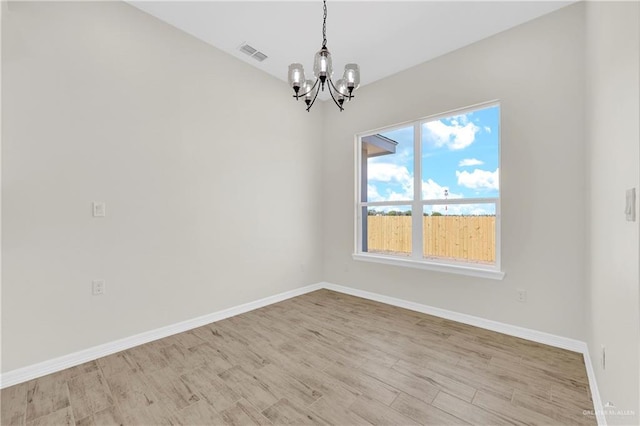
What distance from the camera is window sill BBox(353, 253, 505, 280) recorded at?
112 inches

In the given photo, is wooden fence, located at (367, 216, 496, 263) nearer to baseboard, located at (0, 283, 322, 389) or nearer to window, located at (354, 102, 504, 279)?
window, located at (354, 102, 504, 279)

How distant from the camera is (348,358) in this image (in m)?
2.29

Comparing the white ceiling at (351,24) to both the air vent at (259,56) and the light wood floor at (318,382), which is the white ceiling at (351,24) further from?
the light wood floor at (318,382)

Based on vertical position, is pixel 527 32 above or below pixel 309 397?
above

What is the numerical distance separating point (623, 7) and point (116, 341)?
13.2 ft

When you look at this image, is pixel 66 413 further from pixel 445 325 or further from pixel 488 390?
pixel 445 325

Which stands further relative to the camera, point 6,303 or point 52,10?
point 52,10

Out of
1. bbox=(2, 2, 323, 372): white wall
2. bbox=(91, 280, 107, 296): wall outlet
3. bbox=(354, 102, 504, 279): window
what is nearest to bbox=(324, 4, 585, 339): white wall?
bbox=(354, 102, 504, 279): window

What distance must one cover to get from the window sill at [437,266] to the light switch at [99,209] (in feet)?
9.96

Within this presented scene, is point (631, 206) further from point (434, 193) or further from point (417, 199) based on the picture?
point (417, 199)

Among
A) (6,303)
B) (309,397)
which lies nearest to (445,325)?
(309,397)

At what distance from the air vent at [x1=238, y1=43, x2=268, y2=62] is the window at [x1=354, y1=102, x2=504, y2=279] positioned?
1.76 m

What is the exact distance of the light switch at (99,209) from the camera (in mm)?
2301

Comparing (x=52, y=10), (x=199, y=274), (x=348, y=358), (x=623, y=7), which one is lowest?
(x=348, y=358)
